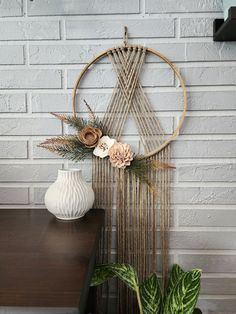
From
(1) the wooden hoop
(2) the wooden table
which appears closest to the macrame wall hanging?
(1) the wooden hoop

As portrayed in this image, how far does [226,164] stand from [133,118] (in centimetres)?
36

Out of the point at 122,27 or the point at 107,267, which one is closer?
the point at 107,267

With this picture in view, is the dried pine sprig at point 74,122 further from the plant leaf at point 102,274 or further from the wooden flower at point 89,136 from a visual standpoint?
the plant leaf at point 102,274

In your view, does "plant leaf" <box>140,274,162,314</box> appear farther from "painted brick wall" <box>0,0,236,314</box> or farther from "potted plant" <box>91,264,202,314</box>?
"painted brick wall" <box>0,0,236,314</box>

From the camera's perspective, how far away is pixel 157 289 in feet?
3.28

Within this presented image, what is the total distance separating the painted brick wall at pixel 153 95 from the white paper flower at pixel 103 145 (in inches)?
2.7

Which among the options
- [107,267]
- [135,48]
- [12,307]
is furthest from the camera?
[135,48]

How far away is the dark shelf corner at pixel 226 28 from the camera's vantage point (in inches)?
35.5

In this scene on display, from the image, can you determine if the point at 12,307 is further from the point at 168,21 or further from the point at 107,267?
the point at 168,21

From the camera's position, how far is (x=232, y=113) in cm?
115

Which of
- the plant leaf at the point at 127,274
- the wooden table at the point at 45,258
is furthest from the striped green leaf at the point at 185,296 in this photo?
the wooden table at the point at 45,258

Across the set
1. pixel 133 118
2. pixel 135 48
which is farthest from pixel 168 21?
pixel 133 118

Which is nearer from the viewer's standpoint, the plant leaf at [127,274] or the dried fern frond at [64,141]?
the plant leaf at [127,274]

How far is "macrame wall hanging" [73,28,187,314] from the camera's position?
3.72 feet
